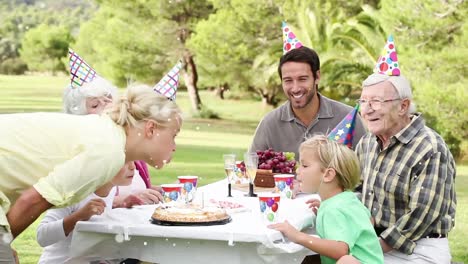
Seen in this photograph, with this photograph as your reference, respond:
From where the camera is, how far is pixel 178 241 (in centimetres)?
306

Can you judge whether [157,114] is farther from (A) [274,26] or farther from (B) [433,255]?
(A) [274,26]

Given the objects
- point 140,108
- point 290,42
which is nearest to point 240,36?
point 290,42

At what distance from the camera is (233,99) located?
3325cm

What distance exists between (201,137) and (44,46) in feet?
90.5

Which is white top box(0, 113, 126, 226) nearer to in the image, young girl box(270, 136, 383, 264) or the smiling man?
young girl box(270, 136, 383, 264)

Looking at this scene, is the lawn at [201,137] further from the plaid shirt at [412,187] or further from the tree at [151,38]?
the plaid shirt at [412,187]

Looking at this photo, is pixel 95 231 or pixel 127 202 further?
pixel 127 202

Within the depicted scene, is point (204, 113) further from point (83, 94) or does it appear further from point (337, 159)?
point (337, 159)

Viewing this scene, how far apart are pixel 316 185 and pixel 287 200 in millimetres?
614

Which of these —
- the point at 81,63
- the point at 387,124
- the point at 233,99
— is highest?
the point at 81,63

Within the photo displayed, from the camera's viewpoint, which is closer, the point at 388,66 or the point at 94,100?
the point at 94,100

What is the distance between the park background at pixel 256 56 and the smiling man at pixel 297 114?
3.93m

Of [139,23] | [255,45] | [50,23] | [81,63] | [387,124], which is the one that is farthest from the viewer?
[50,23]

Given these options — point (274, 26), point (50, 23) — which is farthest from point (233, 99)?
point (50, 23)
